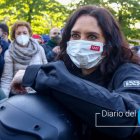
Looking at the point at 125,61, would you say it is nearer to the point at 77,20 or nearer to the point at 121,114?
the point at 77,20

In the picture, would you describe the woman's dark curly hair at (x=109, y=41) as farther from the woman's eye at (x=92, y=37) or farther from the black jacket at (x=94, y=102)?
the black jacket at (x=94, y=102)

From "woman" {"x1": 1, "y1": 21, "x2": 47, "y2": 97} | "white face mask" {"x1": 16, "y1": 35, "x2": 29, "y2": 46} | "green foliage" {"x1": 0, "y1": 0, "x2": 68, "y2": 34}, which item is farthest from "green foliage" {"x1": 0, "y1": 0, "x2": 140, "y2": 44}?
"white face mask" {"x1": 16, "y1": 35, "x2": 29, "y2": 46}

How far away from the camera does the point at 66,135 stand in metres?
1.46

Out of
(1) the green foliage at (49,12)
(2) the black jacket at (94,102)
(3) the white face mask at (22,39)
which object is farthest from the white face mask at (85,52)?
(1) the green foliage at (49,12)

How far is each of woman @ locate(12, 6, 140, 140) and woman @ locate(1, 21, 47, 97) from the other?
3129 mm

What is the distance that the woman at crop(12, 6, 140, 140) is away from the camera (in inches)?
57.8

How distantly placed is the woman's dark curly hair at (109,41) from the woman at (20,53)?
3.22 m

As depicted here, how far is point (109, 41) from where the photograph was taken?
75.6 inches

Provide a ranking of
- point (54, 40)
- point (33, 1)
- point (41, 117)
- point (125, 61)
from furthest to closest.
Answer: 1. point (33, 1)
2. point (54, 40)
3. point (125, 61)
4. point (41, 117)

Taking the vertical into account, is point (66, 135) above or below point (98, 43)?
below

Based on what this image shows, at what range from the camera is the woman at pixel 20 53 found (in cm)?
515

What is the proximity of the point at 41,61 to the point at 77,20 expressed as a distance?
3593mm

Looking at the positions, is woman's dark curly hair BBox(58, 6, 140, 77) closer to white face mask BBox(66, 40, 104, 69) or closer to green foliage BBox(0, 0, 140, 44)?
white face mask BBox(66, 40, 104, 69)

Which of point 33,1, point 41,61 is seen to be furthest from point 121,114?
point 33,1
